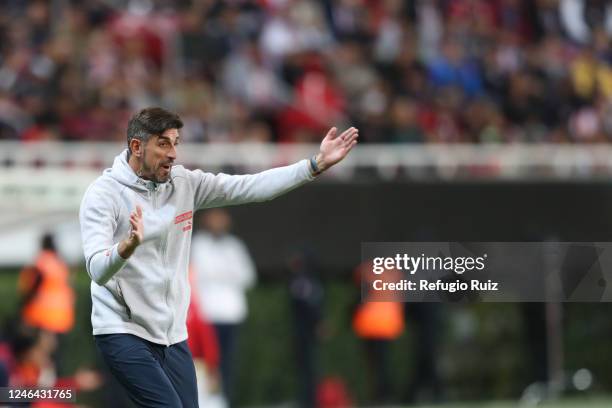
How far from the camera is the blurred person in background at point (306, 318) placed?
52.8ft

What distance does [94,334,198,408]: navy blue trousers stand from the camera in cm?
793

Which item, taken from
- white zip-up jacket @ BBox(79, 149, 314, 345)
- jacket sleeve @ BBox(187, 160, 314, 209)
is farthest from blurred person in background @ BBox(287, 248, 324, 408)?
white zip-up jacket @ BBox(79, 149, 314, 345)

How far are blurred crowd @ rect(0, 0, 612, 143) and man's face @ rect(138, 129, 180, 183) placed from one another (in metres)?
8.57

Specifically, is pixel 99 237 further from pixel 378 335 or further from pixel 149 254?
pixel 378 335

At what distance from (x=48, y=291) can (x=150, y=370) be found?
6374 millimetres

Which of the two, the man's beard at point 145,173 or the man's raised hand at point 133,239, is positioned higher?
the man's beard at point 145,173

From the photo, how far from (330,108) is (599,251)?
9853mm

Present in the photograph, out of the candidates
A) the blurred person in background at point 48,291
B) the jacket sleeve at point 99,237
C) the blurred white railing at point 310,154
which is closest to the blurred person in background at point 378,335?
the blurred white railing at point 310,154

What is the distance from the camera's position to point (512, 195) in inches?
709

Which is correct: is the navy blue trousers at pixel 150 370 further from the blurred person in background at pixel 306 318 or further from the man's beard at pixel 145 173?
the blurred person in background at pixel 306 318

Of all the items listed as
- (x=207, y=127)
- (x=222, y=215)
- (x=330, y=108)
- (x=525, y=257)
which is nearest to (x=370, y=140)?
(x=330, y=108)

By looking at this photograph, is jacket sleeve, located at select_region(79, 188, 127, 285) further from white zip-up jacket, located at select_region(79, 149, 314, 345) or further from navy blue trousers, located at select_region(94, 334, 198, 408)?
navy blue trousers, located at select_region(94, 334, 198, 408)

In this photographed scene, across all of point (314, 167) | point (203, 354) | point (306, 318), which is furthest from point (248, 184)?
point (306, 318)

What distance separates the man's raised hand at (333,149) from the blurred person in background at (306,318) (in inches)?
309
